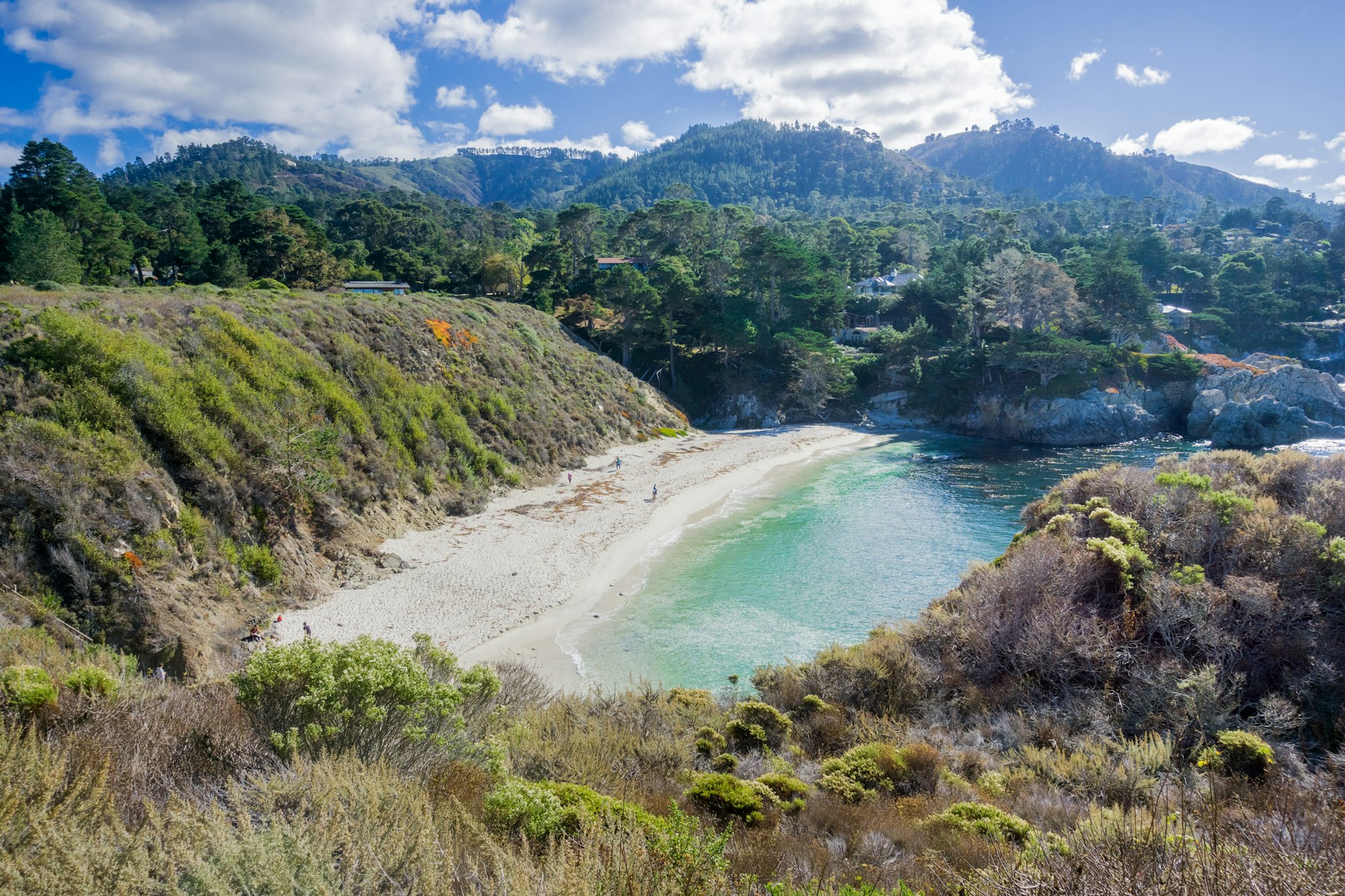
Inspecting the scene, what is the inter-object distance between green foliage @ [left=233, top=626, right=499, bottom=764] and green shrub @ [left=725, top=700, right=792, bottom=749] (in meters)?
4.63

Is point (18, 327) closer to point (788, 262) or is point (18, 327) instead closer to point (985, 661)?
point (985, 661)

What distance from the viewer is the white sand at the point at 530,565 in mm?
16688

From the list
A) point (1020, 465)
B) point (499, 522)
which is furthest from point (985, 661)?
point (1020, 465)

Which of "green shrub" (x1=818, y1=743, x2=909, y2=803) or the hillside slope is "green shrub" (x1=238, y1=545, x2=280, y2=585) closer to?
the hillside slope

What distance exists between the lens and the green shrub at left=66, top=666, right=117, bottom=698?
272 inches

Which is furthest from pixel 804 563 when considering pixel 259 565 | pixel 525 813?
pixel 525 813

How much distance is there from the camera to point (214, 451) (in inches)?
708

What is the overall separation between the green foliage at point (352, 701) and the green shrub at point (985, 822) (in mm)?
5236

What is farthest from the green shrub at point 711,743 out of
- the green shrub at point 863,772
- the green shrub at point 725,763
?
the green shrub at point 863,772

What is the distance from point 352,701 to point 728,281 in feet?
172

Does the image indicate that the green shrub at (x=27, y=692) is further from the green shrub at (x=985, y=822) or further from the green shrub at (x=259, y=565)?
the green shrub at (x=259, y=565)

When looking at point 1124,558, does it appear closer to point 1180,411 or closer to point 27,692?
point 27,692

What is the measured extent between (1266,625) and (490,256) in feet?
167

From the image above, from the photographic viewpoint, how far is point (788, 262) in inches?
1969
